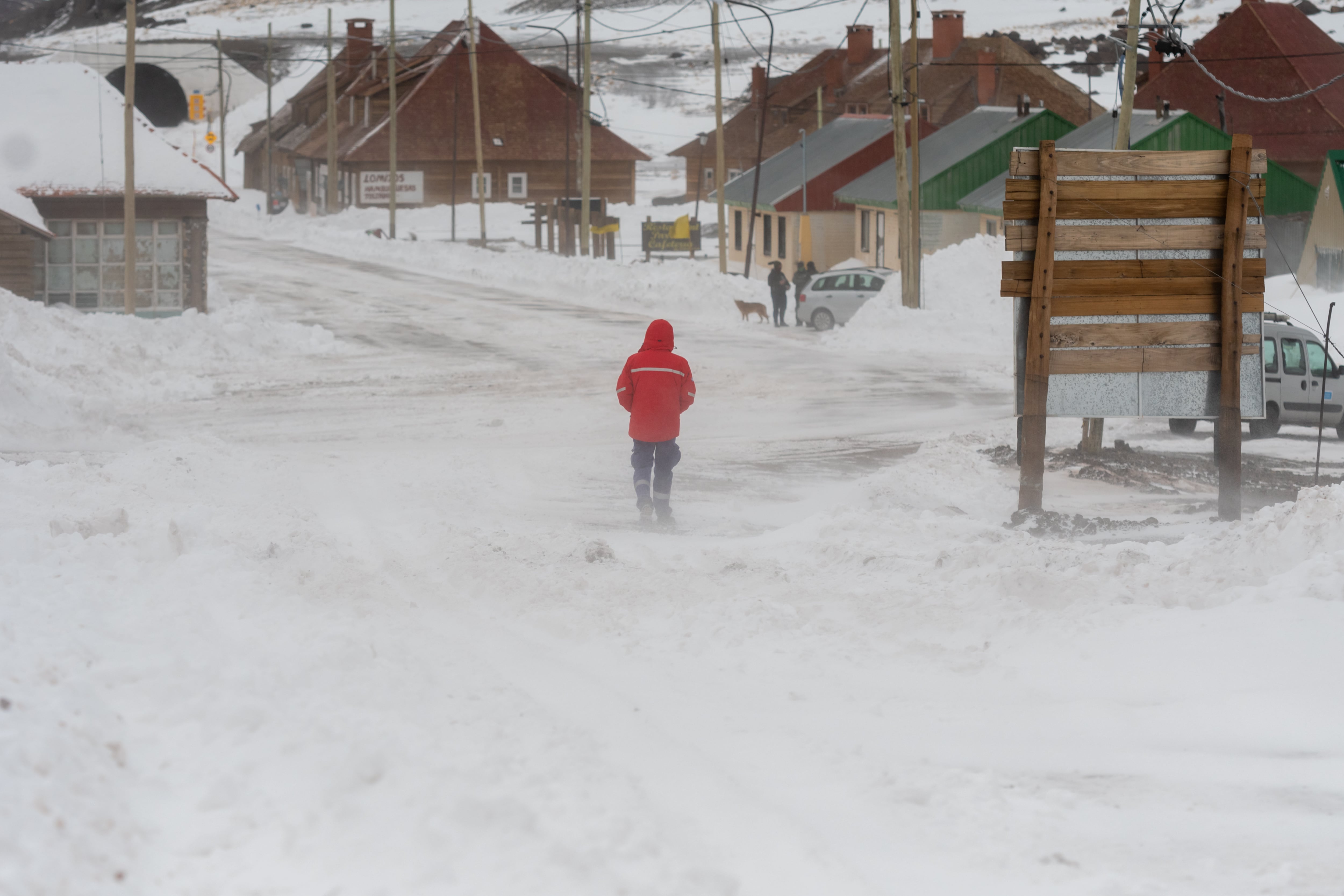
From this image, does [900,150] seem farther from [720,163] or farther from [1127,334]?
[1127,334]

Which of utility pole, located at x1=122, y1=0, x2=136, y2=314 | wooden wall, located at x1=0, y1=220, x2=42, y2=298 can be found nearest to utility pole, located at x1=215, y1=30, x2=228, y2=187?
utility pole, located at x1=122, y1=0, x2=136, y2=314

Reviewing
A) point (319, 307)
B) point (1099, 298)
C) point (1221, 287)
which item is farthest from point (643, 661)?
point (319, 307)

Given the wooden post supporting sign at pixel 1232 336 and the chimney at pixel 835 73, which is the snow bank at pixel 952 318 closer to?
the wooden post supporting sign at pixel 1232 336

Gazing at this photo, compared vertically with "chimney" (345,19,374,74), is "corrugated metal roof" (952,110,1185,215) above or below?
below

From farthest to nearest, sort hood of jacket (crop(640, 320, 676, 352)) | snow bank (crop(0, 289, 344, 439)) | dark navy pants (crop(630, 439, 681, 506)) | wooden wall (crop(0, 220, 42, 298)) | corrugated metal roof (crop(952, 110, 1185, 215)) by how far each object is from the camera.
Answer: corrugated metal roof (crop(952, 110, 1185, 215)) < wooden wall (crop(0, 220, 42, 298)) < snow bank (crop(0, 289, 344, 439)) < dark navy pants (crop(630, 439, 681, 506)) < hood of jacket (crop(640, 320, 676, 352))

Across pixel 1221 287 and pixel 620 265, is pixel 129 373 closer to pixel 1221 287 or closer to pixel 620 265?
pixel 1221 287

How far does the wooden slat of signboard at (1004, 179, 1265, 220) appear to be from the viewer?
10.5m

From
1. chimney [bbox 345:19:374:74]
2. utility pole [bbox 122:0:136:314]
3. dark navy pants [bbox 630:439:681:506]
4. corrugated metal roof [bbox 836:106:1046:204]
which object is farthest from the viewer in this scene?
chimney [bbox 345:19:374:74]

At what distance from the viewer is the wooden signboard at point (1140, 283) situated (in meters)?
10.5

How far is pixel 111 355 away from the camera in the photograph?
19875 millimetres

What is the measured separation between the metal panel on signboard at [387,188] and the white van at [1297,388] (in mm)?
50388

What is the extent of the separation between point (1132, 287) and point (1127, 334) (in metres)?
0.38

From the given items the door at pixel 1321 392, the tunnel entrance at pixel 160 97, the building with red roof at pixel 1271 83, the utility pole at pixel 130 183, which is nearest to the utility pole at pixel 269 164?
the tunnel entrance at pixel 160 97

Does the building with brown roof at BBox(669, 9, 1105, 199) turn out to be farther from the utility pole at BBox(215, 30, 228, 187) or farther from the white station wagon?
the utility pole at BBox(215, 30, 228, 187)
